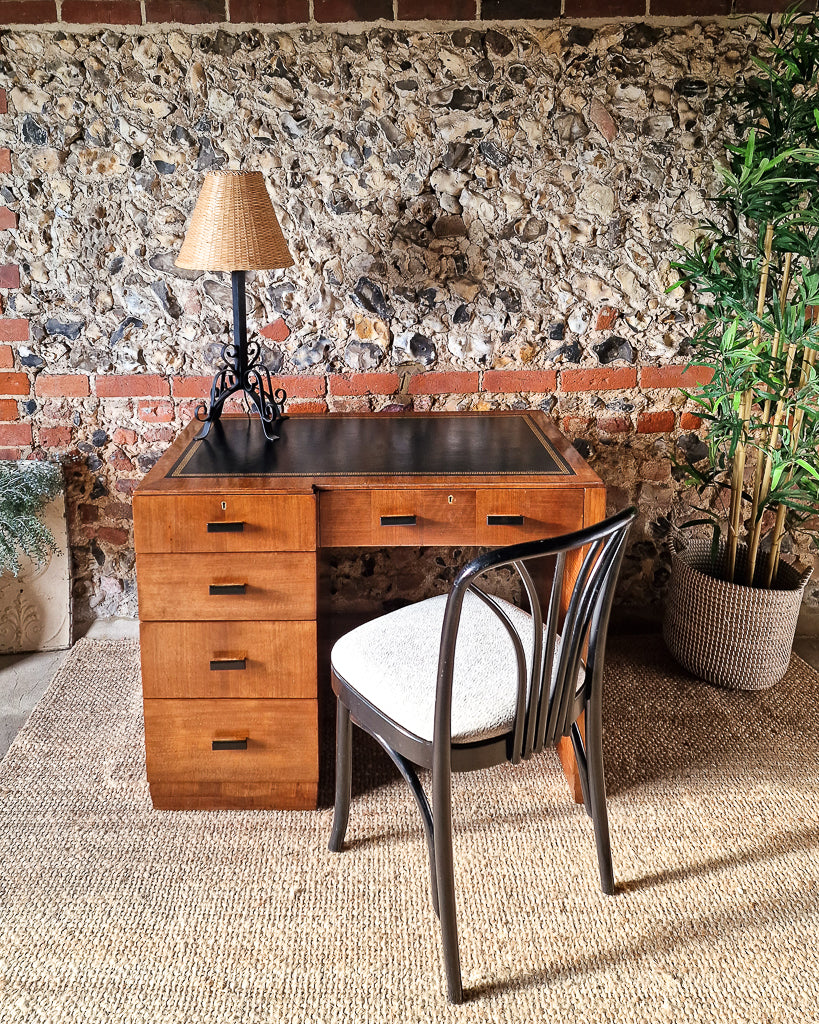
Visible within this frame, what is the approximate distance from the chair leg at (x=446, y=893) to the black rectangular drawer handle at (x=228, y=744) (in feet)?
2.02

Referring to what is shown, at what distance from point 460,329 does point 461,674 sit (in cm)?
125

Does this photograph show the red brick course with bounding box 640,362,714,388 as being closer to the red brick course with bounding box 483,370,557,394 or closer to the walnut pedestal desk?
the red brick course with bounding box 483,370,557,394

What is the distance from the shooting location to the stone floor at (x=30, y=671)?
240cm

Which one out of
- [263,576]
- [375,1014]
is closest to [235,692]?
[263,576]

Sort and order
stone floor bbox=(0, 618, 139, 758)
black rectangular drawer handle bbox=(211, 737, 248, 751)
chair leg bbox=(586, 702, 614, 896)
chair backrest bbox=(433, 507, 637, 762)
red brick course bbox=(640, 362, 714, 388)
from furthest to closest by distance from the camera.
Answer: red brick course bbox=(640, 362, 714, 388) < stone floor bbox=(0, 618, 139, 758) < black rectangular drawer handle bbox=(211, 737, 248, 751) < chair leg bbox=(586, 702, 614, 896) < chair backrest bbox=(433, 507, 637, 762)

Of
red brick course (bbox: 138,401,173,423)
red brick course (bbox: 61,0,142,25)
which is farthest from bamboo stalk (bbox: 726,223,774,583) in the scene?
red brick course (bbox: 61,0,142,25)

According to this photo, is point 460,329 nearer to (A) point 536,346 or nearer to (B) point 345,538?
(A) point 536,346

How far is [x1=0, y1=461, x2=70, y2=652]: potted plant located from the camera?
249 centimetres

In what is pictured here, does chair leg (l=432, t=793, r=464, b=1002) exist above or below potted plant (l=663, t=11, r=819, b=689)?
below

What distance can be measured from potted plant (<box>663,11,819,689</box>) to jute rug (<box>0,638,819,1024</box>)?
31cm

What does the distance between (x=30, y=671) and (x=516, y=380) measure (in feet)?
5.68

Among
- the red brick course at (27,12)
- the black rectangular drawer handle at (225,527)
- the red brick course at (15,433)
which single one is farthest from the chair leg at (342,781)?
the red brick course at (27,12)

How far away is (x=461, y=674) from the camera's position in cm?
167

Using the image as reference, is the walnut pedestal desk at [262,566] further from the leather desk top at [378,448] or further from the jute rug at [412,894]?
the jute rug at [412,894]
